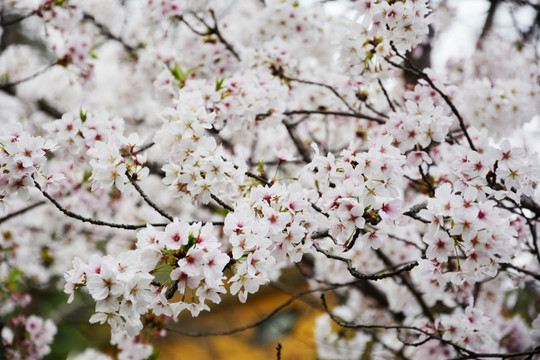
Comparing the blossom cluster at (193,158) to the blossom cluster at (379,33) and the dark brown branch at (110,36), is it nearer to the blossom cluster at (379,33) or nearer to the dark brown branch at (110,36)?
the blossom cluster at (379,33)

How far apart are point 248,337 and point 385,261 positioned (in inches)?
268

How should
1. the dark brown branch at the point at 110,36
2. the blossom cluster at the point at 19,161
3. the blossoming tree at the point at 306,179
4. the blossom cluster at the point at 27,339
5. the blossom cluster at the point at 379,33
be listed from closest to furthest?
the blossoming tree at the point at 306,179 < the blossom cluster at the point at 19,161 < the blossom cluster at the point at 379,33 < the blossom cluster at the point at 27,339 < the dark brown branch at the point at 110,36

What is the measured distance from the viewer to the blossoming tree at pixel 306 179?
167cm

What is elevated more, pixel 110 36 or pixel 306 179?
pixel 110 36

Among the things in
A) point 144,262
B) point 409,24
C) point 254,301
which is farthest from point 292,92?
point 254,301

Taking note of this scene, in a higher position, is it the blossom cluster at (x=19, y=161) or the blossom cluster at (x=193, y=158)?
the blossom cluster at (x=193, y=158)

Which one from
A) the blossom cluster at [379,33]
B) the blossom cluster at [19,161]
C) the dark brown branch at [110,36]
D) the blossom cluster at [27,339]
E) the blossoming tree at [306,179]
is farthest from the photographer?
the dark brown branch at [110,36]

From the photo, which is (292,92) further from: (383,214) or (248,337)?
(248,337)

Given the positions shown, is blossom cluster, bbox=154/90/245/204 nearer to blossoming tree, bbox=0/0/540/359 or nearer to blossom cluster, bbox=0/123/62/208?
blossoming tree, bbox=0/0/540/359

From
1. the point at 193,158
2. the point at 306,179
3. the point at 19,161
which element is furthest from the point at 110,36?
the point at 193,158

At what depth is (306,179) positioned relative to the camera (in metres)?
3.24

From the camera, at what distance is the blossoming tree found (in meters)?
1.67

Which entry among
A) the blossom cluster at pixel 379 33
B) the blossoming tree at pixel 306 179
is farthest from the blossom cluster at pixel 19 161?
the blossom cluster at pixel 379 33

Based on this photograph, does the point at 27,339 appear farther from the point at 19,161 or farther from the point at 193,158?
the point at 193,158
